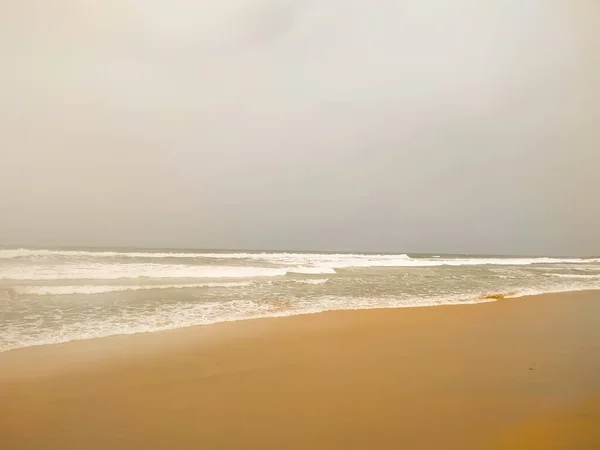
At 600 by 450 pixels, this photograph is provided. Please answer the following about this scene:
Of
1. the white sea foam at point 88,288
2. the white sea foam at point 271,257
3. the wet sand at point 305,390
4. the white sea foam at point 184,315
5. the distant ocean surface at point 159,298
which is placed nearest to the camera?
the wet sand at point 305,390

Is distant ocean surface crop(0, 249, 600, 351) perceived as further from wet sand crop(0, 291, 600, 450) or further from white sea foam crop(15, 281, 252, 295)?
wet sand crop(0, 291, 600, 450)

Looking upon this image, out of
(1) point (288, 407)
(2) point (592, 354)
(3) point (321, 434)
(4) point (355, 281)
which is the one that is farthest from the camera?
(4) point (355, 281)

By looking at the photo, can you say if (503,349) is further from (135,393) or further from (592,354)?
(135,393)

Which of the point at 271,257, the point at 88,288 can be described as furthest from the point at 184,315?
the point at 271,257

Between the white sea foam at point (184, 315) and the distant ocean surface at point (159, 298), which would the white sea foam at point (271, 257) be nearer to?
the distant ocean surface at point (159, 298)

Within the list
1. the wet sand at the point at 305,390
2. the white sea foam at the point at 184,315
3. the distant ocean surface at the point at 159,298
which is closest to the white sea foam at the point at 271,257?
the distant ocean surface at the point at 159,298

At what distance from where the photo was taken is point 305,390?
10.5ft

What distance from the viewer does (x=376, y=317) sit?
6.37 meters

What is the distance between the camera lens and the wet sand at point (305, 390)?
246cm

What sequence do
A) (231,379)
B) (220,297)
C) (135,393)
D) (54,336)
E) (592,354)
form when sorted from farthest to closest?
(220,297) < (54,336) < (592,354) < (231,379) < (135,393)

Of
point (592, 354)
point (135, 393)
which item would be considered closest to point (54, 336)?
point (135, 393)

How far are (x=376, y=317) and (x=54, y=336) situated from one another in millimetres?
4733

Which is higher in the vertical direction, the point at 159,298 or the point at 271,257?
the point at 271,257

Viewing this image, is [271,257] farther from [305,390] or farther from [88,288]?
[305,390]
